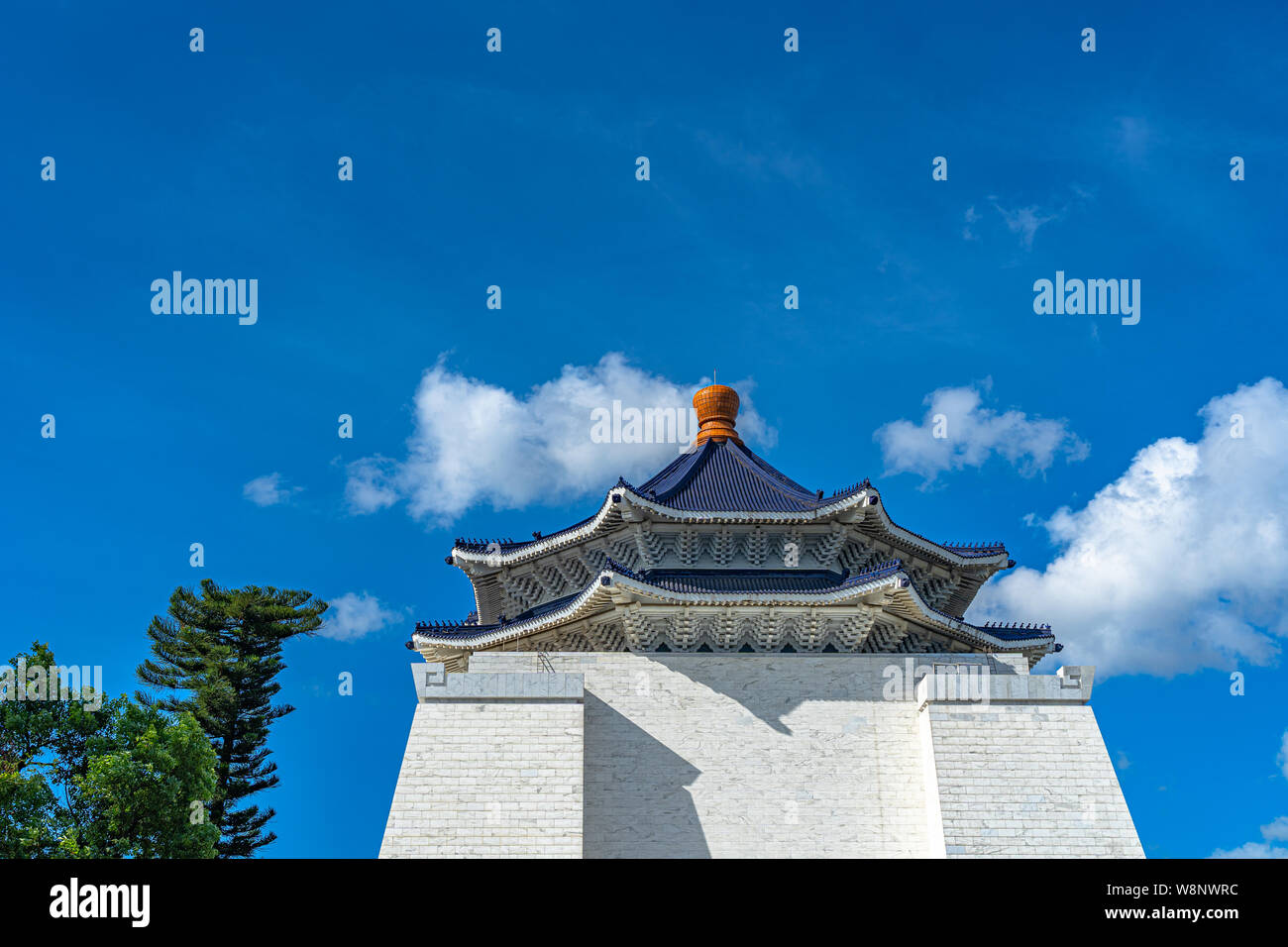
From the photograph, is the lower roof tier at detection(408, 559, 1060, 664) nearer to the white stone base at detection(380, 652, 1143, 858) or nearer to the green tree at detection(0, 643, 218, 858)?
the white stone base at detection(380, 652, 1143, 858)

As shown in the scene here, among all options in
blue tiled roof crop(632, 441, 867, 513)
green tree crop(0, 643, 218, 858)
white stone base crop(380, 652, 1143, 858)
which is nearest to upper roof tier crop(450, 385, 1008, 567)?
blue tiled roof crop(632, 441, 867, 513)

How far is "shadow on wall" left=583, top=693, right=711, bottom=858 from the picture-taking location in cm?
1680

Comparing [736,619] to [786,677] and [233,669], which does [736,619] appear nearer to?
[786,677]

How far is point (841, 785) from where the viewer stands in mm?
17359

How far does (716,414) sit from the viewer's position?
78.9 feet

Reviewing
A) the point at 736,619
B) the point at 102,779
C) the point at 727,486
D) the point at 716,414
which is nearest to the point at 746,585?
the point at 736,619

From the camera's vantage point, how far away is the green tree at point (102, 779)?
54.4 ft

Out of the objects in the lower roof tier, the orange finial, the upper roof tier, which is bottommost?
the lower roof tier

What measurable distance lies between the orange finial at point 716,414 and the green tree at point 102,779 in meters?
12.7

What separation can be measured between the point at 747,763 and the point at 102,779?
11.2 metres

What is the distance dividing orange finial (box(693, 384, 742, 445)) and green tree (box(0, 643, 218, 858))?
1268 centimetres

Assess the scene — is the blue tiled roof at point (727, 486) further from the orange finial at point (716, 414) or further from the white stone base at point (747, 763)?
the white stone base at point (747, 763)

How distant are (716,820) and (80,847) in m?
10.6
